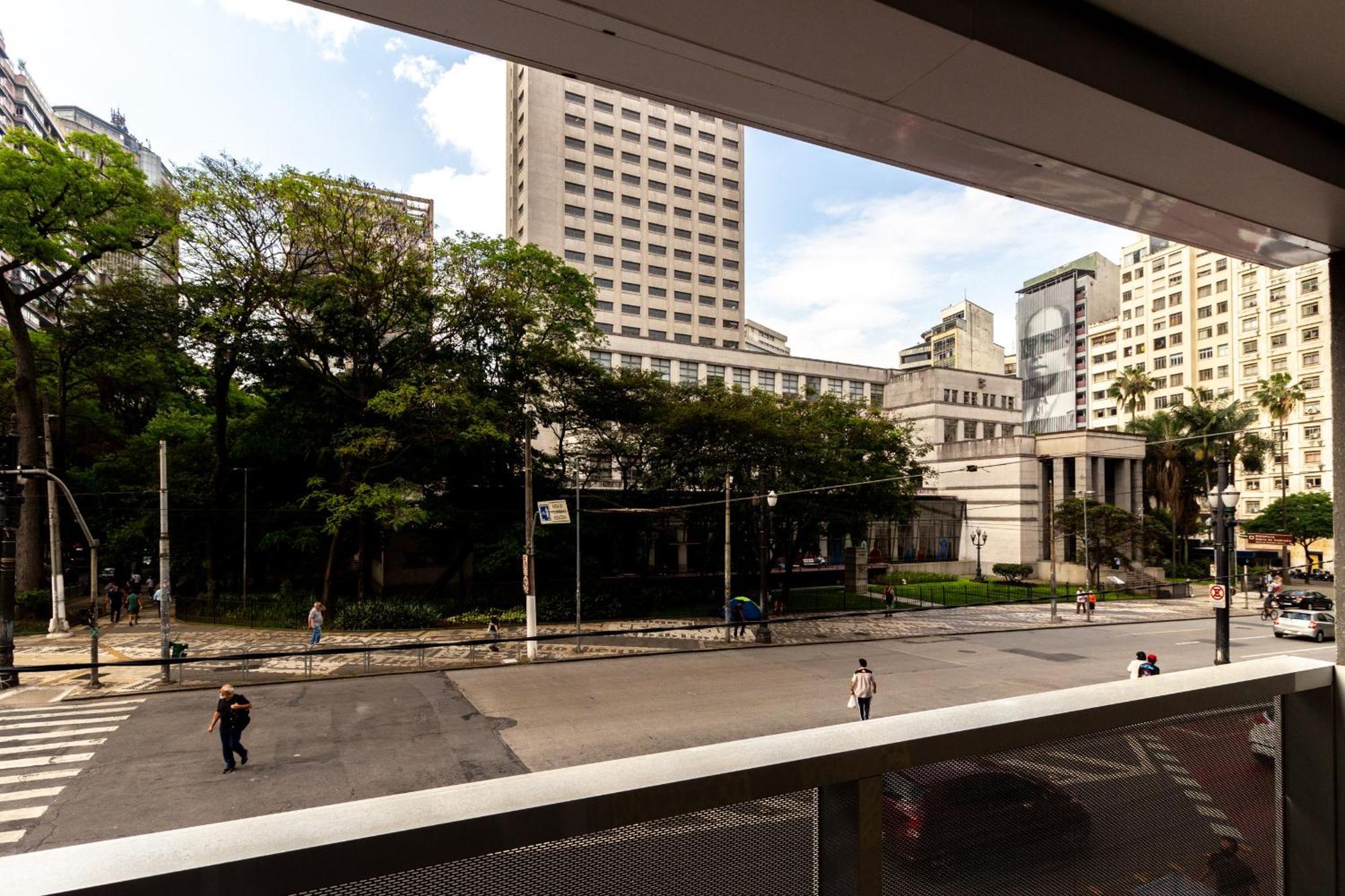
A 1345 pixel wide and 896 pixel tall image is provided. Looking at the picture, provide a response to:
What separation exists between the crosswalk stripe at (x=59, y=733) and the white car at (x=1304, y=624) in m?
32.1

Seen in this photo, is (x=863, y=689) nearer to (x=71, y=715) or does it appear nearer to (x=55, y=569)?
(x=71, y=715)

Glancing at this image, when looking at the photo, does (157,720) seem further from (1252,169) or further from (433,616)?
(1252,169)

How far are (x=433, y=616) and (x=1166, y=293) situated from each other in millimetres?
61679

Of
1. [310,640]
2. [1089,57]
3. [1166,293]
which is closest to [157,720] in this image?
[310,640]

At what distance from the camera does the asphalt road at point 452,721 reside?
9430 millimetres

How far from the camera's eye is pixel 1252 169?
2.07 meters

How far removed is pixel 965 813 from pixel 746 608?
74.8ft

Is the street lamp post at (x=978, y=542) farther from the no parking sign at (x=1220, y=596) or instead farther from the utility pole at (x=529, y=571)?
the utility pole at (x=529, y=571)

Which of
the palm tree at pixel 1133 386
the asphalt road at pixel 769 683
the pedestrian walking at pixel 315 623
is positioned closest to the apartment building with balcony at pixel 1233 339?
the palm tree at pixel 1133 386

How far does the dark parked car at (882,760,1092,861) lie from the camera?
1.51 metres

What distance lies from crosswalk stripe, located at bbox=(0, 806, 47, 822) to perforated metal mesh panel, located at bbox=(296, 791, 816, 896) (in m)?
11.7

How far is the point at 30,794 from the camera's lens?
31.3 feet

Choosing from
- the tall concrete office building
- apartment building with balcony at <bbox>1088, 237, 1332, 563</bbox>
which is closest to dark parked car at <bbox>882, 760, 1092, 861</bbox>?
apartment building with balcony at <bbox>1088, 237, 1332, 563</bbox>

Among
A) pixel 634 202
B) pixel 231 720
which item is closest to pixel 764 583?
pixel 231 720
